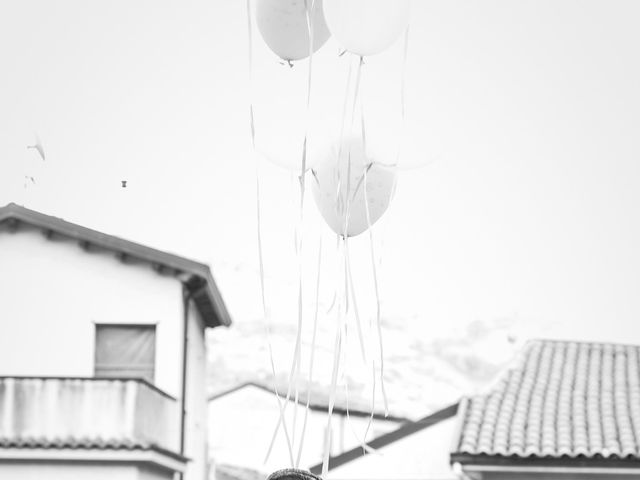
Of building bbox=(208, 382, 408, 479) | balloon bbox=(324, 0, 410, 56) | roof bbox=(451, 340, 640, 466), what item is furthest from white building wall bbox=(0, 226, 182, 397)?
building bbox=(208, 382, 408, 479)

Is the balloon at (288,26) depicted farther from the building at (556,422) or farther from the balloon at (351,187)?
the building at (556,422)

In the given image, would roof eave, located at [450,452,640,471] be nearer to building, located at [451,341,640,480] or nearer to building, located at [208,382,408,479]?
building, located at [451,341,640,480]

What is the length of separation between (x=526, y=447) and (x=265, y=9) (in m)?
4.84

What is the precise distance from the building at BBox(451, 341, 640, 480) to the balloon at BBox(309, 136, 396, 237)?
13.8ft

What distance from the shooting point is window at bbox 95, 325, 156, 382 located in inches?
401

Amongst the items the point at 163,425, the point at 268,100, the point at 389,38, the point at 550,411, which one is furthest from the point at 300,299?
the point at 163,425

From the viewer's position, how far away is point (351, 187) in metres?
3.62

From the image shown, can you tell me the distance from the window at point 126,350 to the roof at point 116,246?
48cm

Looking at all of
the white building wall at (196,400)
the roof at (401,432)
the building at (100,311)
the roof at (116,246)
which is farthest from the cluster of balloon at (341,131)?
the white building wall at (196,400)

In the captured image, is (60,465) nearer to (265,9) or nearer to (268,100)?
(268,100)

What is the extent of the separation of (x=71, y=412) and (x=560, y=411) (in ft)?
10.1

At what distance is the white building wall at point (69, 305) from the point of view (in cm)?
1001

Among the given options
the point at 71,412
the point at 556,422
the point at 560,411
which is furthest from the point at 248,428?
the point at 556,422

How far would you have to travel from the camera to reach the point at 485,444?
773 centimetres
